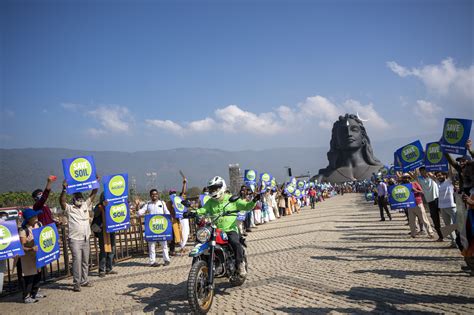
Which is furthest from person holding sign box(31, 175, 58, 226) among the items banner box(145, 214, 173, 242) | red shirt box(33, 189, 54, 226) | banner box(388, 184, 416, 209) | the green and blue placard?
banner box(388, 184, 416, 209)

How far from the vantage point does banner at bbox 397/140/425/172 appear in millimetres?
10570

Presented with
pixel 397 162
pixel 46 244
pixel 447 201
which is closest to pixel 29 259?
pixel 46 244

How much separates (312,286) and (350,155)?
59.6 m

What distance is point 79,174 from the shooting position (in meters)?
7.98

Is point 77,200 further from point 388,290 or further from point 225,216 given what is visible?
point 388,290

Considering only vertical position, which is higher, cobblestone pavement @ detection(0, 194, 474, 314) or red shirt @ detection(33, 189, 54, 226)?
red shirt @ detection(33, 189, 54, 226)

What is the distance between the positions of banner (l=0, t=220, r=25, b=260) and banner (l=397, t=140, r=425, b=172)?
1037 cm

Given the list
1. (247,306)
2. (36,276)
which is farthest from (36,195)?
(247,306)

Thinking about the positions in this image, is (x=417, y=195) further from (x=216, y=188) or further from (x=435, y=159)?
Result: (x=216, y=188)

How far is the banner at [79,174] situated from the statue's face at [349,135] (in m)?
58.4

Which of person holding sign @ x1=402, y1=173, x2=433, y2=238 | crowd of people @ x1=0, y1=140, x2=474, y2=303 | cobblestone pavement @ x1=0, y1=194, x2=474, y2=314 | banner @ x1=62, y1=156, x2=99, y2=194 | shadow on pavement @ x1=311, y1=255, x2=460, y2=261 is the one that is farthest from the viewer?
person holding sign @ x1=402, y1=173, x2=433, y2=238

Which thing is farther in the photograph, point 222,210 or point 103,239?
point 103,239

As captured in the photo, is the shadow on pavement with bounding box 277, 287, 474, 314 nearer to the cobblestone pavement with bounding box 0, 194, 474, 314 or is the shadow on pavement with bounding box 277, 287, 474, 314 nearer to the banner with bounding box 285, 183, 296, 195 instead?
the cobblestone pavement with bounding box 0, 194, 474, 314

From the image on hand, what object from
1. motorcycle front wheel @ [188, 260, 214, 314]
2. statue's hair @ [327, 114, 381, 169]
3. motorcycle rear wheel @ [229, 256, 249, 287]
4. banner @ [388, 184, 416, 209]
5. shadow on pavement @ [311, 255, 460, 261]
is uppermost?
statue's hair @ [327, 114, 381, 169]
